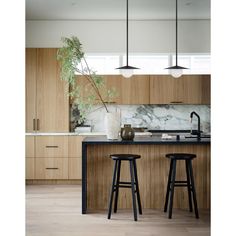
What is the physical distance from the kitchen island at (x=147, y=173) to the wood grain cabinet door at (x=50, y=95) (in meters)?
2.05

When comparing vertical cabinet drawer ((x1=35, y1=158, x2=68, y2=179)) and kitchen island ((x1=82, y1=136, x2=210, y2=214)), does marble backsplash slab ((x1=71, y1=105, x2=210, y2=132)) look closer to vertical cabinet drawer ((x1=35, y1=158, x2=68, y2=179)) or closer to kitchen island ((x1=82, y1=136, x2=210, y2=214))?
vertical cabinet drawer ((x1=35, y1=158, x2=68, y2=179))

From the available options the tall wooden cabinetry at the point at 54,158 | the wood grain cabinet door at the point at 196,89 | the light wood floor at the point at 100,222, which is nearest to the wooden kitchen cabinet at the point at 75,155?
the tall wooden cabinetry at the point at 54,158

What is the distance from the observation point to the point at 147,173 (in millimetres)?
5402

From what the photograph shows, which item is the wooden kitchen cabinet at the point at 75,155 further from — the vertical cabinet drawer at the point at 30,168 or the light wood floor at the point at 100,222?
the light wood floor at the point at 100,222

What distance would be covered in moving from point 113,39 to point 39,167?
2554 mm

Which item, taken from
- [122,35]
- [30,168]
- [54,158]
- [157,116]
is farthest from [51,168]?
[122,35]

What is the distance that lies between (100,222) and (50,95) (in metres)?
3.12

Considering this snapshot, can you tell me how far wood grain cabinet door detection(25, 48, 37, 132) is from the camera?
7.27 meters

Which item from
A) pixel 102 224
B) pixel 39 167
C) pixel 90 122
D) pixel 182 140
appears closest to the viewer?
pixel 102 224

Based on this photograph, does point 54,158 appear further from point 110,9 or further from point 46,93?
point 110,9
